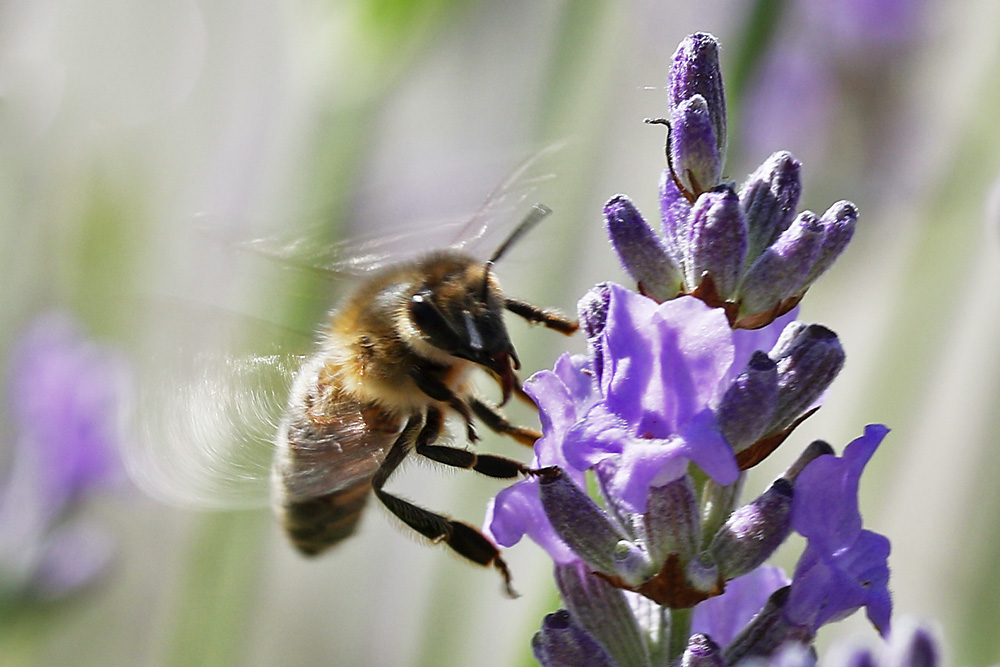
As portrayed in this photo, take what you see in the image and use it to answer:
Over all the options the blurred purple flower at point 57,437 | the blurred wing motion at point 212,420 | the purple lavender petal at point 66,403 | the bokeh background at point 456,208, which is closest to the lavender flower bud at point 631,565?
the bokeh background at point 456,208

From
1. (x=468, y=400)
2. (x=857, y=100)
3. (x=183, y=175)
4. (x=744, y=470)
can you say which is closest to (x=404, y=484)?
(x=183, y=175)

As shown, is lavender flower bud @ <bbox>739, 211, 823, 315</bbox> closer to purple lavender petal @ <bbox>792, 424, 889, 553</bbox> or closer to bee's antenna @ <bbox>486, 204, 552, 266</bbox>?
purple lavender petal @ <bbox>792, 424, 889, 553</bbox>

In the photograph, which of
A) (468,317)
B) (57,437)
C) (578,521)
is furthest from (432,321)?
(57,437)

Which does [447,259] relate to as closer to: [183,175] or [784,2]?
[784,2]

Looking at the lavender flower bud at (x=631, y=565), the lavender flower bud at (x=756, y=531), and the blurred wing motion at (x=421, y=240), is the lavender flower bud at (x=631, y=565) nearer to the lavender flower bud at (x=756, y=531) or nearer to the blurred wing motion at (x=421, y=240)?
the lavender flower bud at (x=756, y=531)

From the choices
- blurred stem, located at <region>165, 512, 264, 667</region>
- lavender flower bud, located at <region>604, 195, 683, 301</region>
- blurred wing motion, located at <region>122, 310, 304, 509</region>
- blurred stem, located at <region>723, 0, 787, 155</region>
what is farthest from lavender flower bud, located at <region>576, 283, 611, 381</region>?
blurred stem, located at <region>165, 512, 264, 667</region>

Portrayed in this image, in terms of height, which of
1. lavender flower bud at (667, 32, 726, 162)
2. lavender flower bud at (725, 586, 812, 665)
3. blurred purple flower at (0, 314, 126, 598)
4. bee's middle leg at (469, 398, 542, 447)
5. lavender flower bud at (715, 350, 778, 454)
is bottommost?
blurred purple flower at (0, 314, 126, 598)
